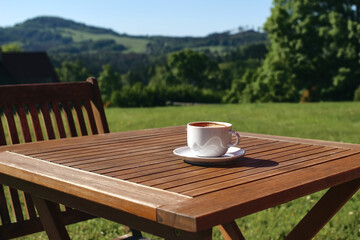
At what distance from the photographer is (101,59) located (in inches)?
3450

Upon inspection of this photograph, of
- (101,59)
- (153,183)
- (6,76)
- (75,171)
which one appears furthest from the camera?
(101,59)

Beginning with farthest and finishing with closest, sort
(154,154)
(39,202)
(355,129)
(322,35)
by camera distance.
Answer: (322,35) → (355,129) → (154,154) → (39,202)

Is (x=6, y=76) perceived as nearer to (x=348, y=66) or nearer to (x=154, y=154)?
(x=348, y=66)

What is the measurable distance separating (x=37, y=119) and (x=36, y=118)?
0.02 m

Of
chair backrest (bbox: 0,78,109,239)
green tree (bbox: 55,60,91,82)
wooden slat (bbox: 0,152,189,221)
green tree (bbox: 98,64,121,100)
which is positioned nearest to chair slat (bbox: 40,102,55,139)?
chair backrest (bbox: 0,78,109,239)

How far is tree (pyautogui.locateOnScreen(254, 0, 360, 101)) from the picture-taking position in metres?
29.4

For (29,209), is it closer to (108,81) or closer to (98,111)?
(98,111)

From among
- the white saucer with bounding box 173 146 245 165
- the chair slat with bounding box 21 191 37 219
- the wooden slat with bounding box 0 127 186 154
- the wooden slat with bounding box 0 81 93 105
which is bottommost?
the chair slat with bounding box 21 191 37 219

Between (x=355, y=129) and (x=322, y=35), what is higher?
(x=322, y=35)

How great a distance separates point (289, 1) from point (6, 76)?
21197 millimetres

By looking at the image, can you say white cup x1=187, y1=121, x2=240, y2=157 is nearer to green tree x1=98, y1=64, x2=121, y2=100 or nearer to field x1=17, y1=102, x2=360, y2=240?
field x1=17, y1=102, x2=360, y2=240

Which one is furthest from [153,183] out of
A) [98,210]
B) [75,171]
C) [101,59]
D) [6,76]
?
[101,59]

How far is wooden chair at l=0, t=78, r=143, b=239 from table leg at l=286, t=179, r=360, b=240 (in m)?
1.13

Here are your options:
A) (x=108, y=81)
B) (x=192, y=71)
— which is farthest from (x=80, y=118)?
(x=108, y=81)
